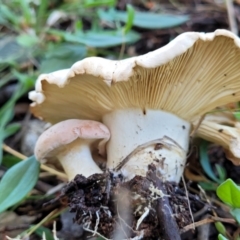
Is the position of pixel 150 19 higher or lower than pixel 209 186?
higher

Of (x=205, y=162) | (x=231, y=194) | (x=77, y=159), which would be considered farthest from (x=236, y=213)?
(x=77, y=159)

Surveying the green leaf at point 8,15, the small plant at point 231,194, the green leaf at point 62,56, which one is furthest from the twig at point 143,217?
the green leaf at point 8,15

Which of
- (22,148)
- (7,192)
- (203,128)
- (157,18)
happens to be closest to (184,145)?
(203,128)

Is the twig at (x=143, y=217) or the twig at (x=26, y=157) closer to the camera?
the twig at (x=143, y=217)

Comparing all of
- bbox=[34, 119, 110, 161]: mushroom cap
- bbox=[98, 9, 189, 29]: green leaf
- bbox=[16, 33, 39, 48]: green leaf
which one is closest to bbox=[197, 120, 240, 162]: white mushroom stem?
bbox=[34, 119, 110, 161]: mushroom cap

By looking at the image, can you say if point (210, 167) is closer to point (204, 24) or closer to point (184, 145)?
point (184, 145)

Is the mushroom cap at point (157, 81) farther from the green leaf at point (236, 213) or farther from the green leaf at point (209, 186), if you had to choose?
the green leaf at point (236, 213)

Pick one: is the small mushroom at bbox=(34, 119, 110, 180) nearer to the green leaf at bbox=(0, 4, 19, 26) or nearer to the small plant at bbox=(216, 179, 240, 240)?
the small plant at bbox=(216, 179, 240, 240)

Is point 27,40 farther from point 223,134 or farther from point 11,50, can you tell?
point 223,134
